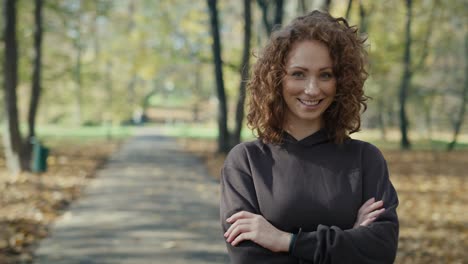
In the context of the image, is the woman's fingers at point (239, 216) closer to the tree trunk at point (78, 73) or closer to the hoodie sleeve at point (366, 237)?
the hoodie sleeve at point (366, 237)

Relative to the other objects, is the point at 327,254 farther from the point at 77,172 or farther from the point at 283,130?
the point at 77,172

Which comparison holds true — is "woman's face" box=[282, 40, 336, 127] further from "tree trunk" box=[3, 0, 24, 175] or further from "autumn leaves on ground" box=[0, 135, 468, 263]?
"tree trunk" box=[3, 0, 24, 175]

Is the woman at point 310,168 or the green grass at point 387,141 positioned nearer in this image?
the woman at point 310,168

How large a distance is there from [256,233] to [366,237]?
0.42 meters

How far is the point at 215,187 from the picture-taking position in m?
12.9

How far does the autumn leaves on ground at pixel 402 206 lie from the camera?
702 centimetres

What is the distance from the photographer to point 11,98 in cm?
1406

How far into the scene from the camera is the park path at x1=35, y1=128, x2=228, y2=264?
6.57 meters

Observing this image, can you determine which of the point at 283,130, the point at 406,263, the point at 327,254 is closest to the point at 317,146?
the point at 283,130

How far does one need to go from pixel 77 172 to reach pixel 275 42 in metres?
13.7

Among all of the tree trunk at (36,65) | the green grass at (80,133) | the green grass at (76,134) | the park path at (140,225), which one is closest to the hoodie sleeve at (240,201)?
the park path at (140,225)

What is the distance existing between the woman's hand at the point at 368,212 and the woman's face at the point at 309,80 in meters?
0.40

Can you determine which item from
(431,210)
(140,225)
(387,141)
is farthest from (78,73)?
(431,210)

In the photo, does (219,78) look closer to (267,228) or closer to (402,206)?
(402,206)
